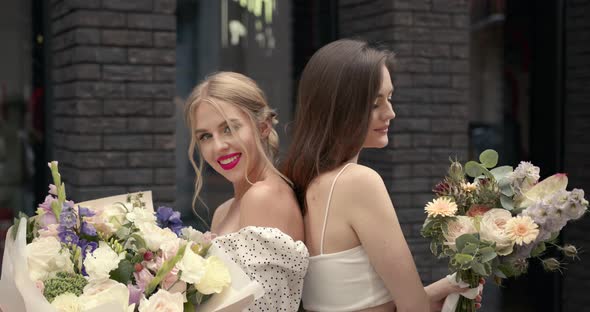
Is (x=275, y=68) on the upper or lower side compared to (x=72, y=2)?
lower

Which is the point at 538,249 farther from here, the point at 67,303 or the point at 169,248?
the point at 67,303

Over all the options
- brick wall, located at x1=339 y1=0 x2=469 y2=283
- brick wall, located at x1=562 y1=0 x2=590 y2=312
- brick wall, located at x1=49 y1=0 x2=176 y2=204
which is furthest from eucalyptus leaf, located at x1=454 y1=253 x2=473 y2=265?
brick wall, located at x1=562 y1=0 x2=590 y2=312

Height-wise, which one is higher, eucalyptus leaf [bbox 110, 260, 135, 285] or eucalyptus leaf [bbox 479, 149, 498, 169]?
eucalyptus leaf [bbox 479, 149, 498, 169]

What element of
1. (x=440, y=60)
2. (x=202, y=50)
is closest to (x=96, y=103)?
(x=202, y=50)

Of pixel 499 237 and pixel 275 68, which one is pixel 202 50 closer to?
pixel 275 68

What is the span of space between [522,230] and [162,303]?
1041 mm

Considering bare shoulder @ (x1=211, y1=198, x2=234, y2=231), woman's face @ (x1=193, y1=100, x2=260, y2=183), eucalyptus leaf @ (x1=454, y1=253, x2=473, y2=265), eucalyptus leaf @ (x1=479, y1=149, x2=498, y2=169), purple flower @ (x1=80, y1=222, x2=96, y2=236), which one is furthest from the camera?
bare shoulder @ (x1=211, y1=198, x2=234, y2=231)

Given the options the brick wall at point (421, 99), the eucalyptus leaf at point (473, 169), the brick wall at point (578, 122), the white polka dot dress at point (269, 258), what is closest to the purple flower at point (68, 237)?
the white polka dot dress at point (269, 258)

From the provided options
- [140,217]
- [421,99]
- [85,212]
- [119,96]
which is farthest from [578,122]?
[85,212]

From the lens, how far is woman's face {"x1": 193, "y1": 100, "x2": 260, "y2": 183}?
98.9 inches

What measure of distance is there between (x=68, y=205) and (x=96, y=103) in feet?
8.65

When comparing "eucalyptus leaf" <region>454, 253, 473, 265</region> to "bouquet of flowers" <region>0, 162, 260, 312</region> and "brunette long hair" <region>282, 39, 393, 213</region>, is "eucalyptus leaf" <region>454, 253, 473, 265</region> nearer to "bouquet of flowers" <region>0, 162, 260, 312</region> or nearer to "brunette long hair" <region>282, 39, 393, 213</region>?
"brunette long hair" <region>282, 39, 393, 213</region>

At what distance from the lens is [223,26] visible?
5.31 meters

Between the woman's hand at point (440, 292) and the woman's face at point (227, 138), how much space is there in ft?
2.38
